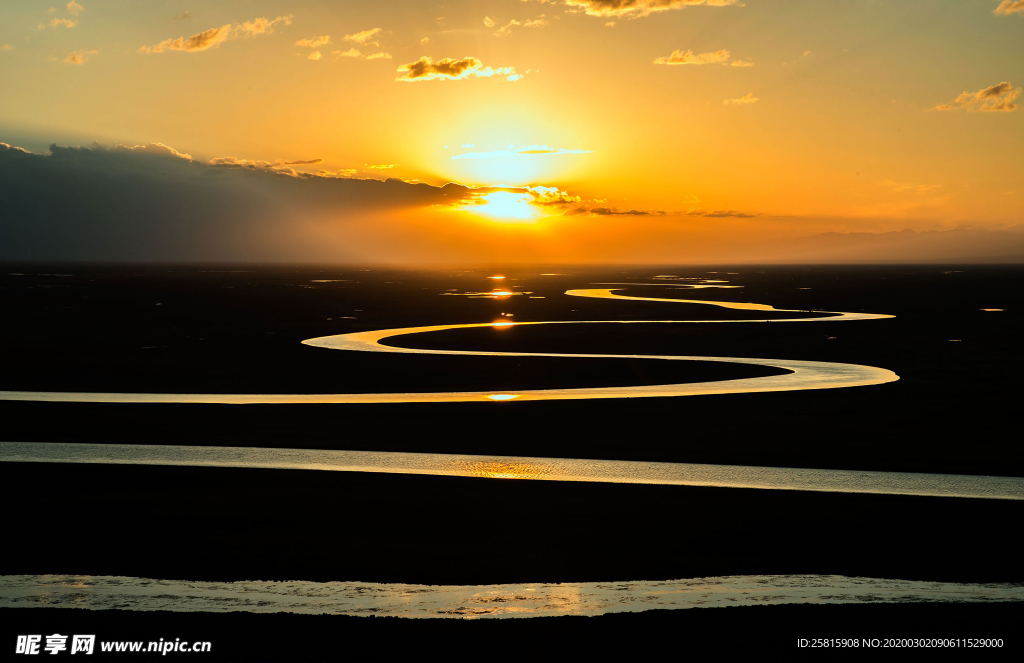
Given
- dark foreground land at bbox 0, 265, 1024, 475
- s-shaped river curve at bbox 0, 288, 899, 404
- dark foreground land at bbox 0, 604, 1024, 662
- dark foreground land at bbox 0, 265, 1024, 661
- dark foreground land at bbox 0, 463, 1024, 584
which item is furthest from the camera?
s-shaped river curve at bbox 0, 288, 899, 404

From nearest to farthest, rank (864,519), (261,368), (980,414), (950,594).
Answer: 1. (950,594)
2. (864,519)
3. (980,414)
4. (261,368)

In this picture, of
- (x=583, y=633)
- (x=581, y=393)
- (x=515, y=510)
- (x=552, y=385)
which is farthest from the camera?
(x=552, y=385)

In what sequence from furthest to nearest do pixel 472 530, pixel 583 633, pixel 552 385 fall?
1. pixel 552 385
2. pixel 472 530
3. pixel 583 633

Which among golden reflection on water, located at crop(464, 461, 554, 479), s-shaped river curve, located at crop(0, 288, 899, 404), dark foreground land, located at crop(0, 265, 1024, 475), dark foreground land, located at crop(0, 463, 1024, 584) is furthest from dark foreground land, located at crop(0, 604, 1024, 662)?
s-shaped river curve, located at crop(0, 288, 899, 404)

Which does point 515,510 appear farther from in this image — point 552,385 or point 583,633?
point 552,385

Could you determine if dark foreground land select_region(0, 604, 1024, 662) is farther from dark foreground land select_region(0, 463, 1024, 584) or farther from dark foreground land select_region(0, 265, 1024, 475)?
dark foreground land select_region(0, 265, 1024, 475)

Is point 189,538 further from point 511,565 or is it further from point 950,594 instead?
point 950,594

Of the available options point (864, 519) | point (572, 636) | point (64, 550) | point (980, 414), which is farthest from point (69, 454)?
point (980, 414)

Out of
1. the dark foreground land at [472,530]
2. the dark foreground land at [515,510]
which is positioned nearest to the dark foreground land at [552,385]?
the dark foreground land at [515,510]

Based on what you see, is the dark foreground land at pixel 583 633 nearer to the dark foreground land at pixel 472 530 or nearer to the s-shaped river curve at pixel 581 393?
the dark foreground land at pixel 472 530

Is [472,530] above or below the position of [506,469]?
above

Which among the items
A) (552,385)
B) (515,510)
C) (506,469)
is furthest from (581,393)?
(515,510)
